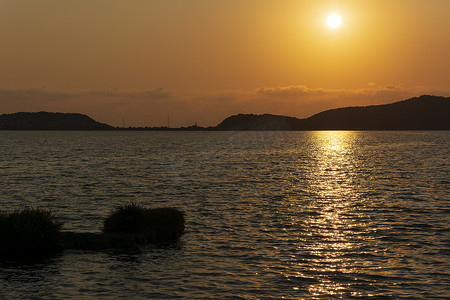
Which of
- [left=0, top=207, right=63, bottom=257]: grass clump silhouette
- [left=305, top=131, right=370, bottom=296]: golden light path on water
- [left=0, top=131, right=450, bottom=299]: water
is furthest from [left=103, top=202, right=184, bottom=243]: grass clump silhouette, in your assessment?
[left=305, top=131, right=370, bottom=296]: golden light path on water

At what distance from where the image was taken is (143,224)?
3050 cm

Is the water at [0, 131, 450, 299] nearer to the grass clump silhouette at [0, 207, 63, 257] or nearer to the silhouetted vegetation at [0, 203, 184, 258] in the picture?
the silhouetted vegetation at [0, 203, 184, 258]

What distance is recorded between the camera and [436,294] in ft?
69.3

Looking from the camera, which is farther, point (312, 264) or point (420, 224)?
point (420, 224)

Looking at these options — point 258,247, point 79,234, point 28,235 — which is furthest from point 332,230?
point 28,235

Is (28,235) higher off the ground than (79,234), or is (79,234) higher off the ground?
(28,235)

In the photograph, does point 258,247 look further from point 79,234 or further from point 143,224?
point 79,234

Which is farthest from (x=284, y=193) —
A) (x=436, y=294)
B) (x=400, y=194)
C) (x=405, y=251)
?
(x=436, y=294)

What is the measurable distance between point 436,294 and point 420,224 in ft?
49.3

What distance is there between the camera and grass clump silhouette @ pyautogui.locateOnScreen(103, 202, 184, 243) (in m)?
30.0

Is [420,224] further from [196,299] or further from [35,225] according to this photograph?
[35,225]

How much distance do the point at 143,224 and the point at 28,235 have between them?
19.9 ft

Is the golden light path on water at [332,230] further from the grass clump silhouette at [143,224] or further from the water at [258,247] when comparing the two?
the grass clump silhouette at [143,224]

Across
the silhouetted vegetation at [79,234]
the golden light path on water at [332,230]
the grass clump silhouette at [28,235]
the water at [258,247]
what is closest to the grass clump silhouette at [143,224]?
the silhouetted vegetation at [79,234]
